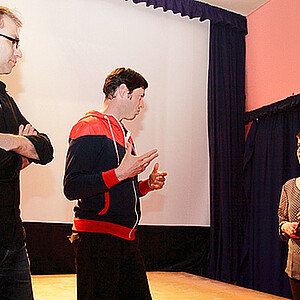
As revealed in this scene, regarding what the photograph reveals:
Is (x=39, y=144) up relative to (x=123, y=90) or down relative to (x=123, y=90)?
down

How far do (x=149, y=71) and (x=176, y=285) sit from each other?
223 cm

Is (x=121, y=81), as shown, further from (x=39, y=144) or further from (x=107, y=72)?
(x=107, y=72)

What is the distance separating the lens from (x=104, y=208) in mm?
1618

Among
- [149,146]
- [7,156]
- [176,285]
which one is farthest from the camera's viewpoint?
[149,146]

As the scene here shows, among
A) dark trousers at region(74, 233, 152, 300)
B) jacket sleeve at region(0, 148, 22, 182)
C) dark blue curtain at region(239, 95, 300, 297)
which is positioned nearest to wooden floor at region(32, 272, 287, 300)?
dark blue curtain at region(239, 95, 300, 297)

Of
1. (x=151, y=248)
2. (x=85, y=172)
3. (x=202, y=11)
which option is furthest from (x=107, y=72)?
(x=85, y=172)

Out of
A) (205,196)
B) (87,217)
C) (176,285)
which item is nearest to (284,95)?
(205,196)

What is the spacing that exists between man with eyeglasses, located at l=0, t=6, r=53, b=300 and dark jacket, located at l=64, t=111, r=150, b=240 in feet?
0.58

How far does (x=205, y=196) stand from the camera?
4785 millimetres

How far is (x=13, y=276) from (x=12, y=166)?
335 mm

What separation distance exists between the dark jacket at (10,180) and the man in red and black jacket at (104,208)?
0.21 m

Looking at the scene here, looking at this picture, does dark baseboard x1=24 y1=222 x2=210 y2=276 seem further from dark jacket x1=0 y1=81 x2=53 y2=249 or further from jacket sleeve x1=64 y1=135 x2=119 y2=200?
dark jacket x1=0 y1=81 x2=53 y2=249

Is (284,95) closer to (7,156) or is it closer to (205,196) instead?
(205,196)

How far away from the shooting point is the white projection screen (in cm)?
407
